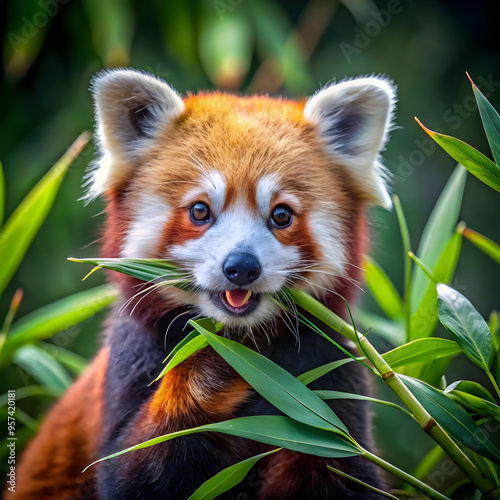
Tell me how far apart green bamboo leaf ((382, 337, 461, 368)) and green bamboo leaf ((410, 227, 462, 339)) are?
0.47m

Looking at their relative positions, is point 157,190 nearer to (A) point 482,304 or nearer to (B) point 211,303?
(B) point 211,303

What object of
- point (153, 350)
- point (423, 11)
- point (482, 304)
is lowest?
point (482, 304)

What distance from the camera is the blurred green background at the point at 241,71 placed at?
315cm

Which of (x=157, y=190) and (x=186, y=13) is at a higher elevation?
(x=186, y=13)

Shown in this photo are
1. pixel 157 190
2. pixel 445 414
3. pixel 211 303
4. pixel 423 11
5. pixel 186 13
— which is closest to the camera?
pixel 445 414

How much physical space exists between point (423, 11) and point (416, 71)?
43 cm

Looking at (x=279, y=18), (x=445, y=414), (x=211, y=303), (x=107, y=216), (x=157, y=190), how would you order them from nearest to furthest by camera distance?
(x=445, y=414), (x=211, y=303), (x=157, y=190), (x=107, y=216), (x=279, y=18)


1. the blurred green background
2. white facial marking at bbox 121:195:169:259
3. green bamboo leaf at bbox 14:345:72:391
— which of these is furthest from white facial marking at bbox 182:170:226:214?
the blurred green background

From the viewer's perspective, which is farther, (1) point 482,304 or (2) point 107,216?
(1) point 482,304

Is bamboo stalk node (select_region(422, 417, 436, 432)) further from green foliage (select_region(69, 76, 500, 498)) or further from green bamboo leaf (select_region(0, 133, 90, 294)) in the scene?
green bamboo leaf (select_region(0, 133, 90, 294))

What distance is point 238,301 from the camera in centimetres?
144

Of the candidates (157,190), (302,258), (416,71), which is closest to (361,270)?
(302,258)

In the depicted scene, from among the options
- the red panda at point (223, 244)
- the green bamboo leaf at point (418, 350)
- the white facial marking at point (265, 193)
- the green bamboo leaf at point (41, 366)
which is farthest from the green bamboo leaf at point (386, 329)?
the green bamboo leaf at point (41, 366)

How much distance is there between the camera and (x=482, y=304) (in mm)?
4156
